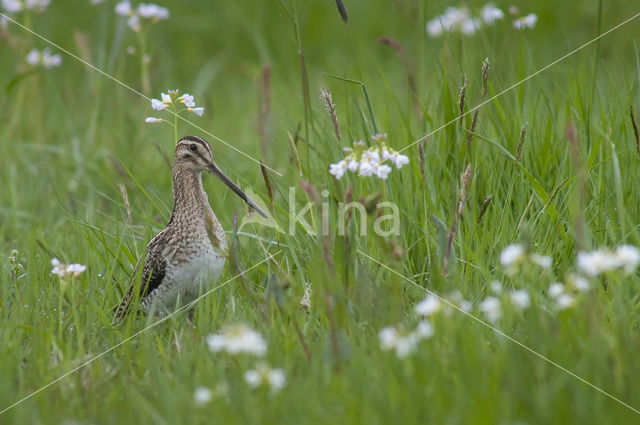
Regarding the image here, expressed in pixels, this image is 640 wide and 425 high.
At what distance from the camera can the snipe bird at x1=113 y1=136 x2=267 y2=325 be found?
12.3ft

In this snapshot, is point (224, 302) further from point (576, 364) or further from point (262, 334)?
point (576, 364)

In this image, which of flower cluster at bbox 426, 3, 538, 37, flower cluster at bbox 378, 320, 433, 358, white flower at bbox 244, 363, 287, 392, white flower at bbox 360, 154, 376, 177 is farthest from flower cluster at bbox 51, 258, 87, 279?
flower cluster at bbox 426, 3, 538, 37

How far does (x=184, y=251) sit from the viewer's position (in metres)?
3.80

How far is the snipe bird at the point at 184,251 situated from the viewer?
3.74m

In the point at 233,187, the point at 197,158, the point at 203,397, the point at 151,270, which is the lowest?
the point at 203,397

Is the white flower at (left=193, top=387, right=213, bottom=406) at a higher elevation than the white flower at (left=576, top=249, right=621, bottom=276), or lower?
lower

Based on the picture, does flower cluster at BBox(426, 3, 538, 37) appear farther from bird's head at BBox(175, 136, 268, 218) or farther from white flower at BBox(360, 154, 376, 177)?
white flower at BBox(360, 154, 376, 177)

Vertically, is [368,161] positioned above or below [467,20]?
below

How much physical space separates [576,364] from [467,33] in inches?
151

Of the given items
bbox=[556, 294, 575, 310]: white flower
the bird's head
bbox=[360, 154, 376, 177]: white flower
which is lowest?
bbox=[556, 294, 575, 310]: white flower

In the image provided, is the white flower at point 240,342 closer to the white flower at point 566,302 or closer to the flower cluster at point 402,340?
the flower cluster at point 402,340

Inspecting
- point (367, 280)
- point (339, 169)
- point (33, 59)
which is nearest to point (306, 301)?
point (367, 280)

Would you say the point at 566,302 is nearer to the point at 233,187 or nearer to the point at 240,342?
the point at 240,342

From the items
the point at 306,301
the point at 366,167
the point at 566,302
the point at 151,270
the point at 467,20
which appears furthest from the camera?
the point at 467,20
